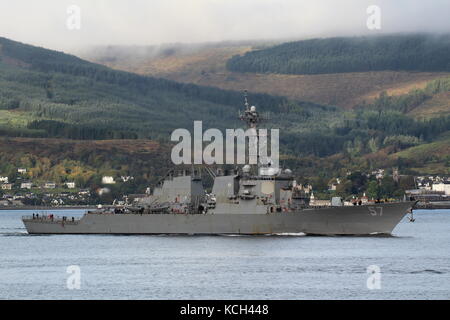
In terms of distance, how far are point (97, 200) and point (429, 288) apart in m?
137

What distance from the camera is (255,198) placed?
74.7 metres

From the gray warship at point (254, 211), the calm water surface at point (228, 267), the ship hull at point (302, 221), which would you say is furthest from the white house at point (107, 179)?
the ship hull at point (302, 221)

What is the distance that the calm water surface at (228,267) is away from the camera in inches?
1882

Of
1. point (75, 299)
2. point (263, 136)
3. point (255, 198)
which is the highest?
point (263, 136)

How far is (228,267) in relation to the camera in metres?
56.9

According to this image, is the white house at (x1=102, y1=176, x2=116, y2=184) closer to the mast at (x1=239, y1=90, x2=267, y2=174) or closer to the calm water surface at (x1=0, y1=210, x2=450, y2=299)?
the calm water surface at (x1=0, y1=210, x2=450, y2=299)

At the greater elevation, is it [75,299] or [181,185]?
[181,185]

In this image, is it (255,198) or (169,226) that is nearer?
(255,198)

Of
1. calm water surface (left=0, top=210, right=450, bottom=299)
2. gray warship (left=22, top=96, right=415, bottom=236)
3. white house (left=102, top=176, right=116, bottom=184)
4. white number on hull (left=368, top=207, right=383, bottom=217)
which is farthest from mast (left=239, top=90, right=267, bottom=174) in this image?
white house (left=102, top=176, right=116, bottom=184)

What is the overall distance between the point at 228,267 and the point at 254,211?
18.1m

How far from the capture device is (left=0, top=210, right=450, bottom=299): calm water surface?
4781 centimetres
